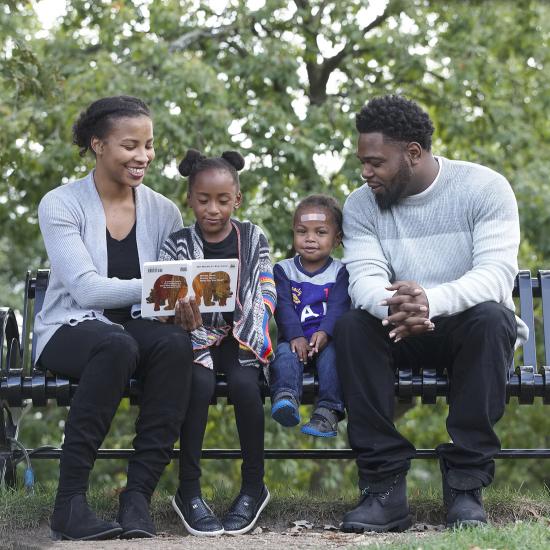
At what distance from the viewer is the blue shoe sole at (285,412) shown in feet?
14.4

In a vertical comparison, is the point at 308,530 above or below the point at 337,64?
below

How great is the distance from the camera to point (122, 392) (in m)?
4.38

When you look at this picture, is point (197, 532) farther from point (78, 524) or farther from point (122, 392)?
point (122, 392)

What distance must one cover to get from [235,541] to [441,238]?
1.53 m

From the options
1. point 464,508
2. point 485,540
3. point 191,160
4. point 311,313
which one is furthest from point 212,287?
point 485,540

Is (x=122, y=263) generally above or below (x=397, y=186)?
below

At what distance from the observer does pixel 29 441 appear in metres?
12.4

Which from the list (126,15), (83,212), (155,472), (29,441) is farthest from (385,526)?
(29,441)

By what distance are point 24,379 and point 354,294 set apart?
1.42 m

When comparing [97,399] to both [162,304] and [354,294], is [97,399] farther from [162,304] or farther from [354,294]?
[354,294]

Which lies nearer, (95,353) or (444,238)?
(95,353)

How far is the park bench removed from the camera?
4594 mm

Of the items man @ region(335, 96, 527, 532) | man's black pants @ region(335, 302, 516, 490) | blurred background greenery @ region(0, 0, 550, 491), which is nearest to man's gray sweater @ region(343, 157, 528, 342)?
man @ region(335, 96, 527, 532)

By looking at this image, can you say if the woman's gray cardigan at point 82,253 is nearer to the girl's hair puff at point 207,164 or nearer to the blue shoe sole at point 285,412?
A: the girl's hair puff at point 207,164
